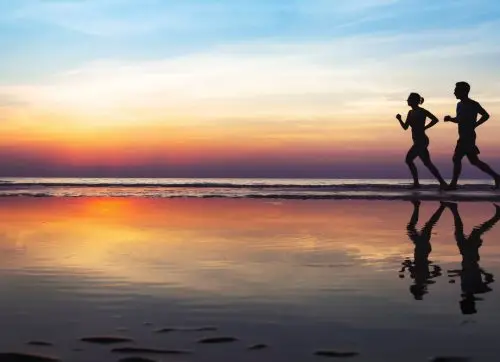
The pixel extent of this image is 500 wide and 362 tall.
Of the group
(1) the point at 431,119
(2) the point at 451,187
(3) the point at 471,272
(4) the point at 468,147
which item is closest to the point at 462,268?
(3) the point at 471,272

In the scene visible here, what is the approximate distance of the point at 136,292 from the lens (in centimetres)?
382

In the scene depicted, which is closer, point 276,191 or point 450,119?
point 450,119

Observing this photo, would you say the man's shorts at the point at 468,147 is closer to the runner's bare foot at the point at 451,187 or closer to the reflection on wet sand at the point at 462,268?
→ the runner's bare foot at the point at 451,187

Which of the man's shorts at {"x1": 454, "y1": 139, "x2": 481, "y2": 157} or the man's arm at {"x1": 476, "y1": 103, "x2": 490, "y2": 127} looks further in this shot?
the man's shorts at {"x1": 454, "y1": 139, "x2": 481, "y2": 157}

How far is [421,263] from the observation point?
5125 millimetres

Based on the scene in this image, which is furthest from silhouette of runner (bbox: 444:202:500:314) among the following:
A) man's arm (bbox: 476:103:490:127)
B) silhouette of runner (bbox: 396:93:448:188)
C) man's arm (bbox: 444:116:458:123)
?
silhouette of runner (bbox: 396:93:448:188)

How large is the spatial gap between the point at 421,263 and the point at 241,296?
2.07 meters

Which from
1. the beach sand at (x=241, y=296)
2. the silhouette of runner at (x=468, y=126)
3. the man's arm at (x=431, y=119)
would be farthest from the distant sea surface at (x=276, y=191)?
the beach sand at (x=241, y=296)

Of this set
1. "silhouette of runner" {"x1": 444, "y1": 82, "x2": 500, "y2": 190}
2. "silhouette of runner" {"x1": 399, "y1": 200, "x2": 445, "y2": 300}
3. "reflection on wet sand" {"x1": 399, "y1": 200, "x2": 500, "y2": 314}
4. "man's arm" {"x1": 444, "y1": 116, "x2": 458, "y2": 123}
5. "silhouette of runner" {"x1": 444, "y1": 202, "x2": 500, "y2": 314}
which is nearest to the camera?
"silhouette of runner" {"x1": 444, "y1": 202, "x2": 500, "y2": 314}

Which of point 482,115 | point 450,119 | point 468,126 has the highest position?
point 482,115

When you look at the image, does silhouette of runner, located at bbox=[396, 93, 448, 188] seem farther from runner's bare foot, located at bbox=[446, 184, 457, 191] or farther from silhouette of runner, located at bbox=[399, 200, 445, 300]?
silhouette of runner, located at bbox=[399, 200, 445, 300]

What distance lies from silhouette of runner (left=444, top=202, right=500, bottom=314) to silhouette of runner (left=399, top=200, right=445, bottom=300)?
200 millimetres

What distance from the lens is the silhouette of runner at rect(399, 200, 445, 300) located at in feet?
13.2

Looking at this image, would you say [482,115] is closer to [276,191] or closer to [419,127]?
[419,127]
